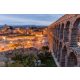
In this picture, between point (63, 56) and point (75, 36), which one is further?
point (63, 56)

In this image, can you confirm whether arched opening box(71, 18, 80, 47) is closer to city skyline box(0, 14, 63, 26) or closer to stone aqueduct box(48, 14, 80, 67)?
stone aqueduct box(48, 14, 80, 67)

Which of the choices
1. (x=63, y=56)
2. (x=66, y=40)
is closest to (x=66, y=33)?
(x=66, y=40)

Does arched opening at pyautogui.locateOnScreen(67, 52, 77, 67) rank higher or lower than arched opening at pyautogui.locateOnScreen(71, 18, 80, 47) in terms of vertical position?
lower

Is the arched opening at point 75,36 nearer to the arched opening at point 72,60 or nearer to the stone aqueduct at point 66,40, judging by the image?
the stone aqueduct at point 66,40

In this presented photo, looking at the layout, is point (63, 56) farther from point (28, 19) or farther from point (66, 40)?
point (28, 19)

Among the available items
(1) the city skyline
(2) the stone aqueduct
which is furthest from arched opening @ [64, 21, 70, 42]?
(1) the city skyline

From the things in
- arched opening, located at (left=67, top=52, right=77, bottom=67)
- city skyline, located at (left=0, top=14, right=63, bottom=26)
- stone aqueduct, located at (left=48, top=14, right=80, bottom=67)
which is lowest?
arched opening, located at (left=67, top=52, right=77, bottom=67)

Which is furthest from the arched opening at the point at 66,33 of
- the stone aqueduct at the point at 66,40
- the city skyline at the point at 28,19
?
the city skyline at the point at 28,19
